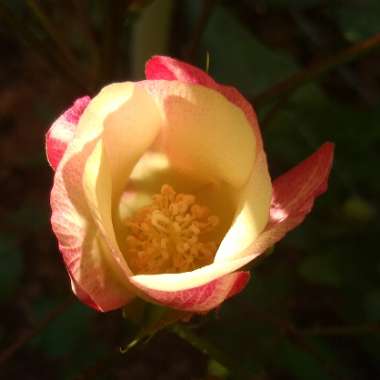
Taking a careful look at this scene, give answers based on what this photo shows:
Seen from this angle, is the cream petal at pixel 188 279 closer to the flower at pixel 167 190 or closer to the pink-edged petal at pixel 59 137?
the flower at pixel 167 190

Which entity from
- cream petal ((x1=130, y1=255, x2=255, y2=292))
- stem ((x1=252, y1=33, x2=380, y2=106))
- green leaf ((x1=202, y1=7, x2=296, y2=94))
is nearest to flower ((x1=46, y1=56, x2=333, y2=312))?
cream petal ((x1=130, y1=255, x2=255, y2=292))

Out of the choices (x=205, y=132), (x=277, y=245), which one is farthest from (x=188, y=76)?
(x=277, y=245)

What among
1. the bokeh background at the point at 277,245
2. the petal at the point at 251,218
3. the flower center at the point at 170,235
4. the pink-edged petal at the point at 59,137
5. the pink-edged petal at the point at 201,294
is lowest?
the bokeh background at the point at 277,245

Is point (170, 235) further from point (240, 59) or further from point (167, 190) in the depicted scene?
point (240, 59)

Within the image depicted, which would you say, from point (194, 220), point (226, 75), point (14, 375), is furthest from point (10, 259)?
point (194, 220)

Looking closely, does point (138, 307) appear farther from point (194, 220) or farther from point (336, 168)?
point (336, 168)

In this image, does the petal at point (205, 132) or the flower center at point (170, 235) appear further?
the flower center at point (170, 235)

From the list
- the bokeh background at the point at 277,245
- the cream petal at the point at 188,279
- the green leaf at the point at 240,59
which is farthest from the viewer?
the green leaf at the point at 240,59

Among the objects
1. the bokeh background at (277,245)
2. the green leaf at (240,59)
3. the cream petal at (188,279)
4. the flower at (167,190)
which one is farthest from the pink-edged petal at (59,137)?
the green leaf at (240,59)
